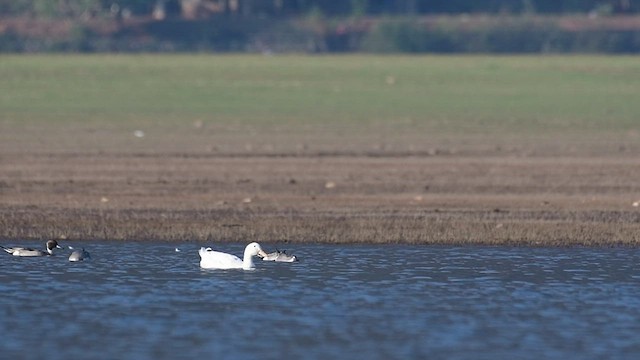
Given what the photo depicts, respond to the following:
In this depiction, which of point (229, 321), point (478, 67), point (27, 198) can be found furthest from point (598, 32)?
point (229, 321)

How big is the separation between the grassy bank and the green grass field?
0.09m

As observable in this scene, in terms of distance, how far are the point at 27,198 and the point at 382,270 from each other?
6.99 metres

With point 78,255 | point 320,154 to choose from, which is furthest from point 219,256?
point 320,154

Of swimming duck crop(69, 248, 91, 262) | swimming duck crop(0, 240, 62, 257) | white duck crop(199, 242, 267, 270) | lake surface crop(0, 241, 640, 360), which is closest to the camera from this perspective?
lake surface crop(0, 241, 640, 360)

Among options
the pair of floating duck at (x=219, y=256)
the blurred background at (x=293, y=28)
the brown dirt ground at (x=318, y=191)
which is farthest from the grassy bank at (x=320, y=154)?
the blurred background at (x=293, y=28)

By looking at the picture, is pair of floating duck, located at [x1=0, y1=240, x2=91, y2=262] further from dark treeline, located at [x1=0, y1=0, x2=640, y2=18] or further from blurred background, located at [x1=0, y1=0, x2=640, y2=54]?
dark treeline, located at [x1=0, y1=0, x2=640, y2=18]

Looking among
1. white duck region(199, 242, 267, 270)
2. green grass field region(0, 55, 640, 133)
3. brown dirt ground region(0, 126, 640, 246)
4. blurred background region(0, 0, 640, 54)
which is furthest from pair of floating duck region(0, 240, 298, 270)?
blurred background region(0, 0, 640, 54)

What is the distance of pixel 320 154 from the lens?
1137 inches

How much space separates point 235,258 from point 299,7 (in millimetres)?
64529

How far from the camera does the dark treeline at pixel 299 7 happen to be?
77.3 meters

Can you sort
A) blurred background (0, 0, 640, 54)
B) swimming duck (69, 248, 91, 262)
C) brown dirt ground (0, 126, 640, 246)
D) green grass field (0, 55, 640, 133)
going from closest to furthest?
swimming duck (69, 248, 91, 262) → brown dirt ground (0, 126, 640, 246) → green grass field (0, 55, 640, 133) → blurred background (0, 0, 640, 54)

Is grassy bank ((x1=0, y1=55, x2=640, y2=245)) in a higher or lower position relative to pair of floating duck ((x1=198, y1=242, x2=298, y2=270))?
higher

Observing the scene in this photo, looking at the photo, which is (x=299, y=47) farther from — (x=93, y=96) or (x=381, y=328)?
(x=381, y=328)

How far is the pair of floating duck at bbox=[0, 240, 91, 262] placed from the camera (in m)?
16.9
